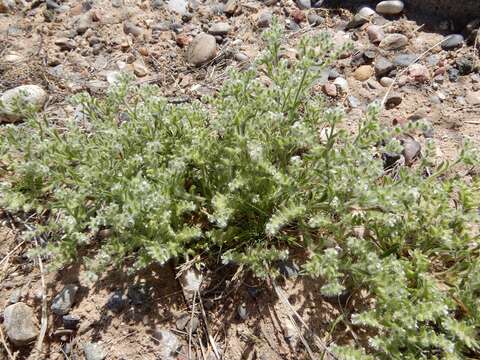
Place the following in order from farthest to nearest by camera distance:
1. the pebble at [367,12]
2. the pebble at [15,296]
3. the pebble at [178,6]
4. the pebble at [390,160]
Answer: the pebble at [178,6], the pebble at [367,12], the pebble at [390,160], the pebble at [15,296]

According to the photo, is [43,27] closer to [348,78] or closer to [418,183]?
[348,78]

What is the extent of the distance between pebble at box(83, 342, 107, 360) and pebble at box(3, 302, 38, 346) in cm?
37

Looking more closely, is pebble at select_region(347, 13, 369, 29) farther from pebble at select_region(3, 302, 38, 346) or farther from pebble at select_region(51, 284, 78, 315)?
pebble at select_region(3, 302, 38, 346)

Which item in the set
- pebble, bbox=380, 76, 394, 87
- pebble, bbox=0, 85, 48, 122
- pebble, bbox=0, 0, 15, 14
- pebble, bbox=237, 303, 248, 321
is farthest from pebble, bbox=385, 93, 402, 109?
pebble, bbox=0, 0, 15, 14

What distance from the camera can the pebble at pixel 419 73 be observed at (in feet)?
12.9

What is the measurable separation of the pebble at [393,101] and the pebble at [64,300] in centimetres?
287

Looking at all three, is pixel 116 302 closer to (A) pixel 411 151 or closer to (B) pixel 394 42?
(A) pixel 411 151

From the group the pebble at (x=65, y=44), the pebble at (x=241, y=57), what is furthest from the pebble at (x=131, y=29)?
the pebble at (x=241, y=57)

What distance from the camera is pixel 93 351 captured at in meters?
2.82

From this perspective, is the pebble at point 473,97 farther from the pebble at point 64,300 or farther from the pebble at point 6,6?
the pebble at point 6,6

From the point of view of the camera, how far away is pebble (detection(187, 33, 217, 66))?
14.1 ft

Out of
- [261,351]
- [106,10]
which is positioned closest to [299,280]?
[261,351]

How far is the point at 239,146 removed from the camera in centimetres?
276

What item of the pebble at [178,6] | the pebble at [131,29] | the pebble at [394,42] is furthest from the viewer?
the pebble at [178,6]
